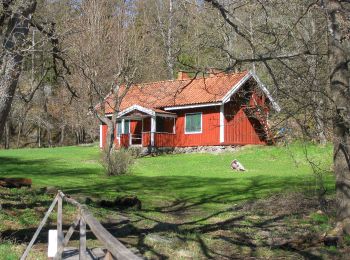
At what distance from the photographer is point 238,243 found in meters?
10.1

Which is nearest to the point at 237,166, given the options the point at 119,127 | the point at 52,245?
the point at 119,127

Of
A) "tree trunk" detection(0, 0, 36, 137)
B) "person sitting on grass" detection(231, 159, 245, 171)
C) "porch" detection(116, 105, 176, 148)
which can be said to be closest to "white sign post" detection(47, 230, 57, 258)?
"tree trunk" detection(0, 0, 36, 137)

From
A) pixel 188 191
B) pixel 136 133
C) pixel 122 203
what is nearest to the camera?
pixel 122 203

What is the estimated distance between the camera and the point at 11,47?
8.45m

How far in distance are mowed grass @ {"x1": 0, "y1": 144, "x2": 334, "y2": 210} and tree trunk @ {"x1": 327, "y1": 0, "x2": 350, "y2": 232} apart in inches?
29.4

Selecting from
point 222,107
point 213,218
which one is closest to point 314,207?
point 213,218

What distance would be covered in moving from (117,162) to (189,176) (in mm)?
3138

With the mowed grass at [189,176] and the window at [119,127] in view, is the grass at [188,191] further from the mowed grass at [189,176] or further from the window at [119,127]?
the window at [119,127]

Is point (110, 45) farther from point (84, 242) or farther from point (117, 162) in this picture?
point (84, 242)

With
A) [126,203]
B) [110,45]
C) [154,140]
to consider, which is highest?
[110,45]

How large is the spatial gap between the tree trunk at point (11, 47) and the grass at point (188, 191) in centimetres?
232

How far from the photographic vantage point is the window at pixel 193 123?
36.0 metres

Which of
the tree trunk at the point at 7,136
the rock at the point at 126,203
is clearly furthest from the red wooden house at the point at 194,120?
the rock at the point at 126,203

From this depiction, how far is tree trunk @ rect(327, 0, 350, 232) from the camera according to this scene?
33.3 ft
